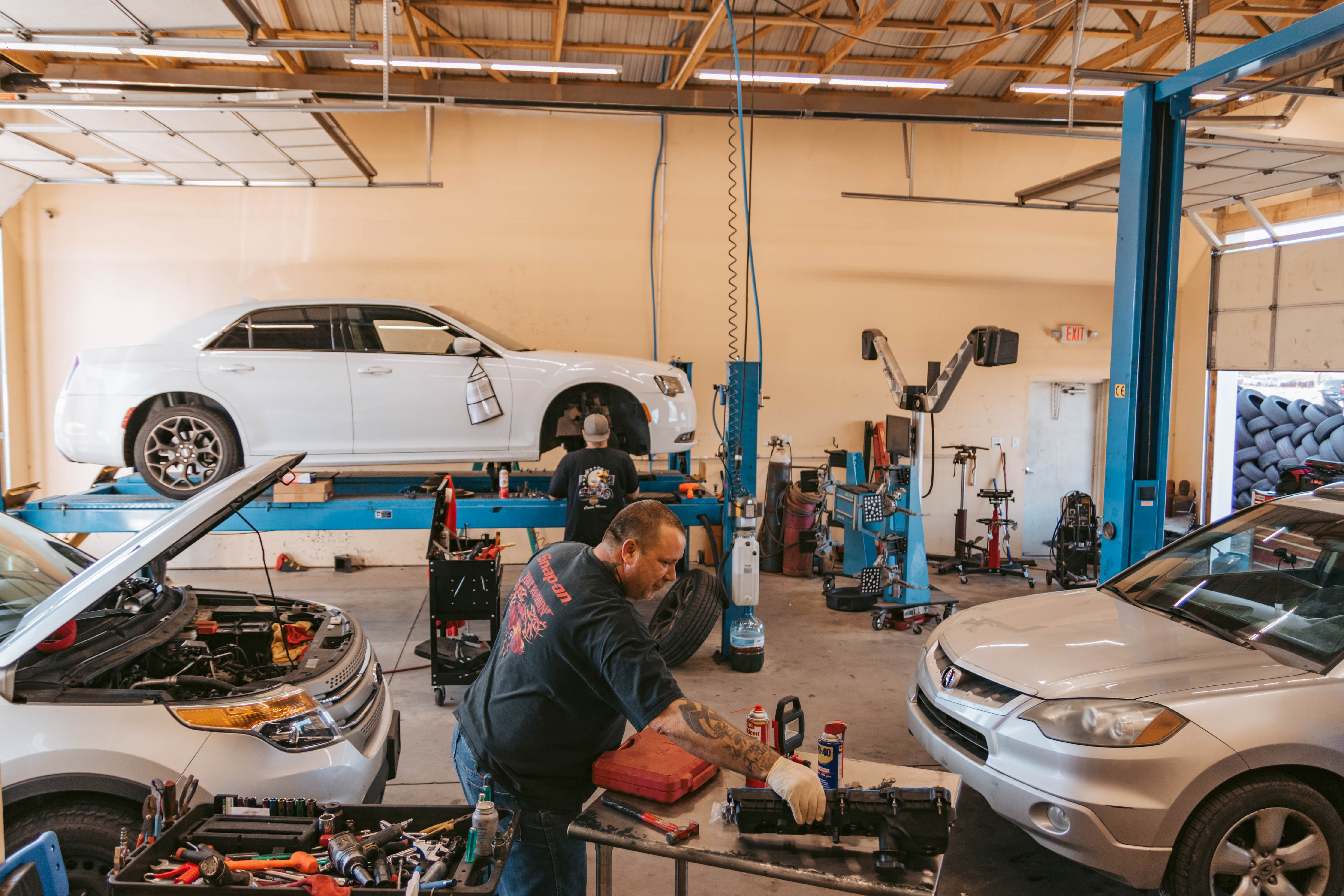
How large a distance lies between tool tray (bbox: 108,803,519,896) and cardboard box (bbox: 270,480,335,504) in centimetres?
329

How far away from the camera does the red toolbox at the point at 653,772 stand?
6.81 ft

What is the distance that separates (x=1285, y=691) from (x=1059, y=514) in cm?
769

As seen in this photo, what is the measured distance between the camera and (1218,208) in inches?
380

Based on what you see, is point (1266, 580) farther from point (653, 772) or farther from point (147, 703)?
point (147, 703)

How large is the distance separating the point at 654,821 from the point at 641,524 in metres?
0.73

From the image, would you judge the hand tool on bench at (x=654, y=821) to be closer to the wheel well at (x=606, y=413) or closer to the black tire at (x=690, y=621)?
the black tire at (x=690, y=621)

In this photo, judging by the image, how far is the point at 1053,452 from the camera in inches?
386

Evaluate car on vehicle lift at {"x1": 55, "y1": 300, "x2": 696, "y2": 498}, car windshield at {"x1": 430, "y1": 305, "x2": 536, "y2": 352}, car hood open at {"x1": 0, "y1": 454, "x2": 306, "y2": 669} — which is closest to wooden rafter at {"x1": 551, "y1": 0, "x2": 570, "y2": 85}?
car windshield at {"x1": 430, "y1": 305, "x2": 536, "y2": 352}

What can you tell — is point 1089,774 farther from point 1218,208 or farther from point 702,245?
point 1218,208

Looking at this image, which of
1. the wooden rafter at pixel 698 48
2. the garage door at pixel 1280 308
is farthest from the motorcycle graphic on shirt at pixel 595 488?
the garage door at pixel 1280 308

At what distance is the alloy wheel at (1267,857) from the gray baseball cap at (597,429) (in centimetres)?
383

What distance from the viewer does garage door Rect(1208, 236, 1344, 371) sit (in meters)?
8.16

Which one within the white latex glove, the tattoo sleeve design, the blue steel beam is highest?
the blue steel beam

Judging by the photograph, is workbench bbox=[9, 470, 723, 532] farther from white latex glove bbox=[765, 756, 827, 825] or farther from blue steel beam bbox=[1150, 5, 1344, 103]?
white latex glove bbox=[765, 756, 827, 825]
